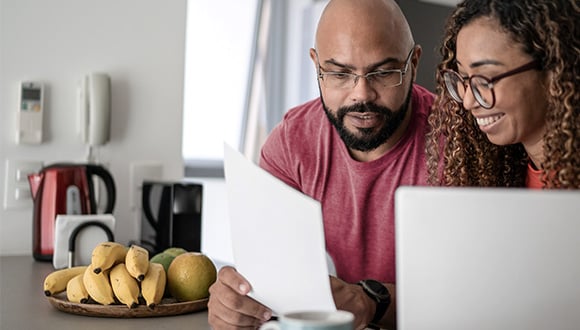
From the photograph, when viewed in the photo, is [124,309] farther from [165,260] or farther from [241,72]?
[241,72]

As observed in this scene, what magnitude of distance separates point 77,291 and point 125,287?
0.12m

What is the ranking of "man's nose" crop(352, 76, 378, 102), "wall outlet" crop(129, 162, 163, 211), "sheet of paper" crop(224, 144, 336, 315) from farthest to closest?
"wall outlet" crop(129, 162, 163, 211)
"man's nose" crop(352, 76, 378, 102)
"sheet of paper" crop(224, 144, 336, 315)

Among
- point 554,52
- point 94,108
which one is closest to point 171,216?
point 94,108

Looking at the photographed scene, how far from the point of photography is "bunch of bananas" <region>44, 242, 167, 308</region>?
4.45ft

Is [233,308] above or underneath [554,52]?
underneath

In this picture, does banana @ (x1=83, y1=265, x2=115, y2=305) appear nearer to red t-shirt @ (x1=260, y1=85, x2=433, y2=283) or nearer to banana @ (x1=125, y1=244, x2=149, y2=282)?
banana @ (x1=125, y1=244, x2=149, y2=282)

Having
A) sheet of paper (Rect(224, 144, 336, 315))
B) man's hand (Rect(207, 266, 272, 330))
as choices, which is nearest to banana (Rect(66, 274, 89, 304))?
man's hand (Rect(207, 266, 272, 330))

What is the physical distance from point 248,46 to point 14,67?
1.97 metres

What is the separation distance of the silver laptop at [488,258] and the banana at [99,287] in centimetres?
74

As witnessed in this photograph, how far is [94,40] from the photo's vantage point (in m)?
2.30

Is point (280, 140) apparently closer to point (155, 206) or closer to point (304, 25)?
point (155, 206)

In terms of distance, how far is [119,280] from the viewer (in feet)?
4.46

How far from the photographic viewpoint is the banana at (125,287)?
4.44ft

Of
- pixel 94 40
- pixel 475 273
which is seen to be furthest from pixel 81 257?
pixel 475 273
